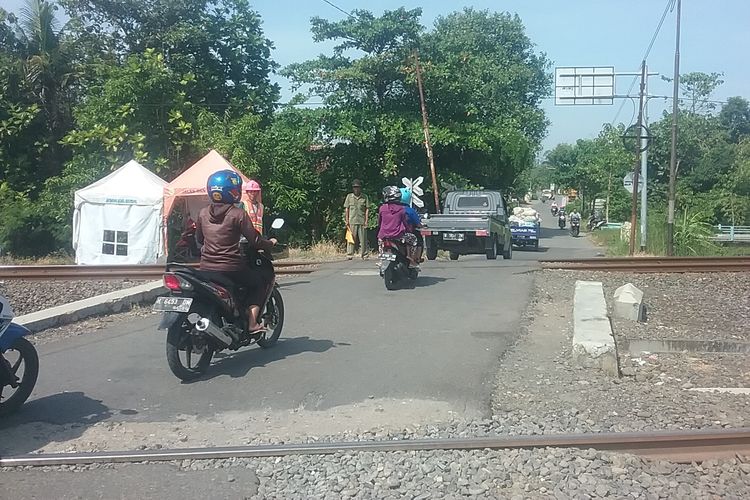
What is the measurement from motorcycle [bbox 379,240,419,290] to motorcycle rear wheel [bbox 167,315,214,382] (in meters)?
5.21

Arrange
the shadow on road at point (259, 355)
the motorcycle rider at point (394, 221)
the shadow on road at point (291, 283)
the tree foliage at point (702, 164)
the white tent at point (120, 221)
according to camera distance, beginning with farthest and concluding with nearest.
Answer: the tree foliage at point (702, 164) < the white tent at point (120, 221) < the shadow on road at point (291, 283) < the motorcycle rider at point (394, 221) < the shadow on road at point (259, 355)

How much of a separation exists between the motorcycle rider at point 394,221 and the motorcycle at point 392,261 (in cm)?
9

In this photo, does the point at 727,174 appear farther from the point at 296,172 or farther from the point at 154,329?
the point at 154,329

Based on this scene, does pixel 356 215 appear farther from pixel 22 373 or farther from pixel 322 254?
pixel 22 373

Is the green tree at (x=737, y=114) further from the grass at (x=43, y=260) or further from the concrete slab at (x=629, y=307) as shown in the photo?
the concrete slab at (x=629, y=307)

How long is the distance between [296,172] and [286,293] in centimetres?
1665

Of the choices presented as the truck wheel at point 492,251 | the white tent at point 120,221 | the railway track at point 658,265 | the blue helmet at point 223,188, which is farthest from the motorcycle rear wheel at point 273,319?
the white tent at point 120,221

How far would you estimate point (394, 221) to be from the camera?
11.8m

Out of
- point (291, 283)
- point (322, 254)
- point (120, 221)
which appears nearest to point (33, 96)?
point (120, 221)

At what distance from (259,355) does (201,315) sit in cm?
125

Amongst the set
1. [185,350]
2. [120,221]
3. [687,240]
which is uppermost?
[120,221]

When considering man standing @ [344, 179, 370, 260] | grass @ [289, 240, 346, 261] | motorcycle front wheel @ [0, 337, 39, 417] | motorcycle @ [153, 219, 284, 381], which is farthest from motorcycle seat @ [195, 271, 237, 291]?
grass @ [289, 240, 346, 261]

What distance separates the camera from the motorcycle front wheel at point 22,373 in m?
5.85

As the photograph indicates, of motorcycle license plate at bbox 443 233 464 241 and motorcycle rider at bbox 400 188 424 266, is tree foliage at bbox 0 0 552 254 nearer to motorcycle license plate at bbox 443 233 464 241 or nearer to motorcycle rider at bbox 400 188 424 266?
motorcycle license plate at bbox 443 233 464 241
